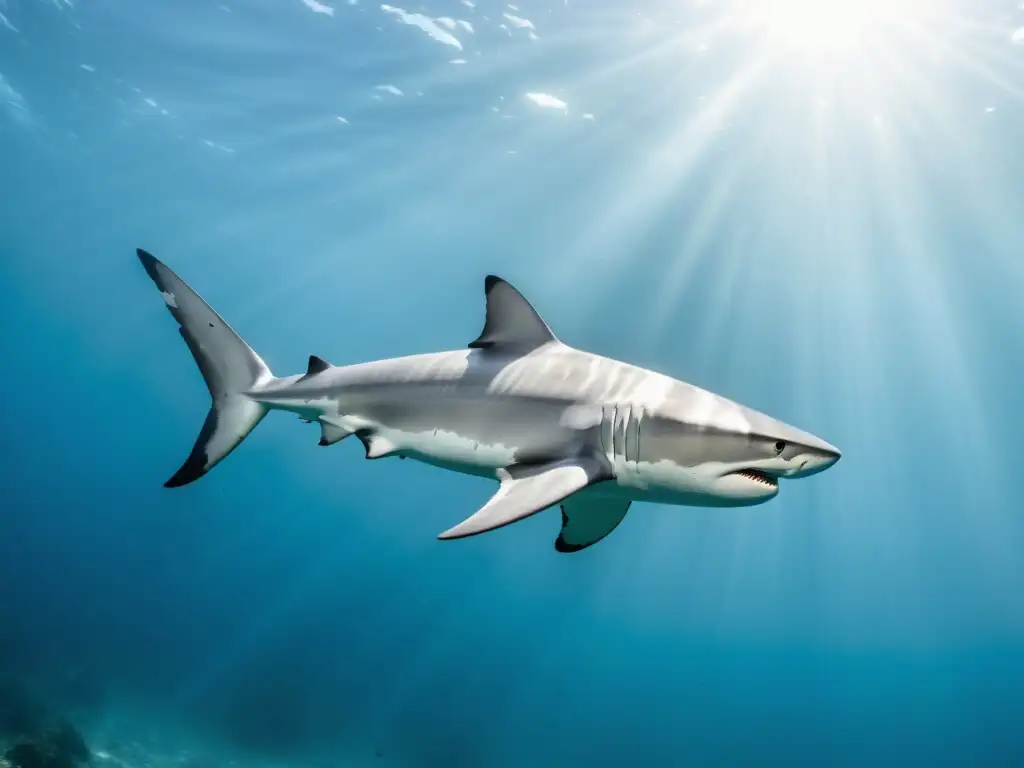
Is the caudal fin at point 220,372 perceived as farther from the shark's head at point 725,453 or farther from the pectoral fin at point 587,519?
the shark's head at point 725,453

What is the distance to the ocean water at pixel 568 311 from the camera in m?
17.6

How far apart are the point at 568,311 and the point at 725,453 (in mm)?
26787

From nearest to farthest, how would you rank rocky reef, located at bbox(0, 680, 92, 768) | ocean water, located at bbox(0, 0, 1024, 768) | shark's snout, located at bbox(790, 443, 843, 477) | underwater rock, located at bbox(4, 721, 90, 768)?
1. shark's snout, located at bbox(790, 443, 843, 477)
2. underwater rock, located at bbox(4, 721, 90, 768)
3. rocky reef, located at bbox(0, 680, 92, 768)
4. ocean water, located at bbox(0, 0, 1024, 768)

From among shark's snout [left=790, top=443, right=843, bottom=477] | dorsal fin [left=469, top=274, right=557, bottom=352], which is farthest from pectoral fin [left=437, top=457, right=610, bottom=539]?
dorsal fin [left=469, top=274, right=557, bottom=352]

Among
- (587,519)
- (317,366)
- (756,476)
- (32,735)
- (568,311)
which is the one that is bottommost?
(32,735)

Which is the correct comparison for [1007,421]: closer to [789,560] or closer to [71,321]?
[789,560]

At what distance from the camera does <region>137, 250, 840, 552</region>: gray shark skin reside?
117 inches

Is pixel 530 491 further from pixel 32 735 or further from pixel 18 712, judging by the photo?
Answer: pixel 18 712

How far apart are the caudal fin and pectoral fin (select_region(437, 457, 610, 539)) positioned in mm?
2541

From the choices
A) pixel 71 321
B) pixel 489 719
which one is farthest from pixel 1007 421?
pixel 71 321

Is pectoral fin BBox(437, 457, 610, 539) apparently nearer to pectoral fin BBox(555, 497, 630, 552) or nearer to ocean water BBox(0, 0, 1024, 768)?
pectoral fin BBox(555, 497, 630, 552)

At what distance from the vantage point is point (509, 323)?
4.18 metres

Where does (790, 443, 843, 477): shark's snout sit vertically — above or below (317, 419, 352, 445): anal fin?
above

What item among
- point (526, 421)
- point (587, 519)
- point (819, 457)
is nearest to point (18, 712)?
point (587, 519)
